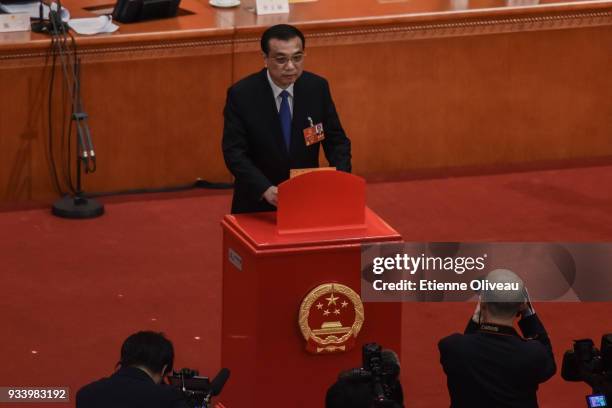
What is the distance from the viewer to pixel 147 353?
3.85 metres

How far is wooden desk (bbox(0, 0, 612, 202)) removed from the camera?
707 cm

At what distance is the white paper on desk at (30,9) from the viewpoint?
285 inches

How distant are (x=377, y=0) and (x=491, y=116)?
2.80 feet

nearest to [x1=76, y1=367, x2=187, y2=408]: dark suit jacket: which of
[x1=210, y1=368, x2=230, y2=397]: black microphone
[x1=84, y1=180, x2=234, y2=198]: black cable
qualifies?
[x1=210, y1=368, x2=230, y2=397]: black microphone

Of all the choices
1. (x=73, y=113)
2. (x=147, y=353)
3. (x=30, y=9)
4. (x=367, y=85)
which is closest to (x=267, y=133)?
(x=147, y=353)

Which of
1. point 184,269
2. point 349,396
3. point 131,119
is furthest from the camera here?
point 131,119

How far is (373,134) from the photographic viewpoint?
299 inches

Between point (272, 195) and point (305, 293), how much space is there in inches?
14.7

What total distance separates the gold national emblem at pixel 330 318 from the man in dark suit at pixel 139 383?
2.37 feet

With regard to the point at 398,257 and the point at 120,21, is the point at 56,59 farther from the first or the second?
the point at 398,257

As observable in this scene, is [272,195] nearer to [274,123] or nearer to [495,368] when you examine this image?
[274,123]
